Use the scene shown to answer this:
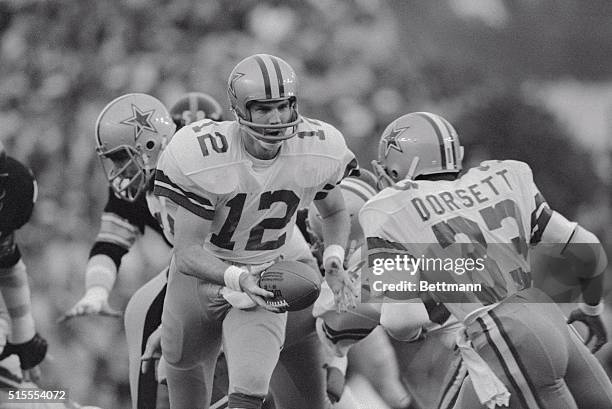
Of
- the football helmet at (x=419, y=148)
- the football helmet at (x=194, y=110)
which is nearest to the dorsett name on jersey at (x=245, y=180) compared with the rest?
the football helmet at (x=419, y=148)

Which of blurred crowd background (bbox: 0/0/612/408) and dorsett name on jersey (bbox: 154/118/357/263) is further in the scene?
blurred crowd background (bbox: 0/0/612/408)

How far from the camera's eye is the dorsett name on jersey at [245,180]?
3002 millimetres

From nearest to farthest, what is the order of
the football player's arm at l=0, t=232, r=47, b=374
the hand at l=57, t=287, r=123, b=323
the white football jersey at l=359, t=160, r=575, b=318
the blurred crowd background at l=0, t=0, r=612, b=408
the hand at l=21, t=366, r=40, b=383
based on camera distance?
the white football jersey at l=359, t=160, r=575, b=318
the hand at l=57, t=287, r=123, b=323
the football player's arm at l=0, t=232, r=47, b=374
the hand at l=21, t=366, r=40, b=383
the blurred crowd background at l=0, t=0, r=612, b=408

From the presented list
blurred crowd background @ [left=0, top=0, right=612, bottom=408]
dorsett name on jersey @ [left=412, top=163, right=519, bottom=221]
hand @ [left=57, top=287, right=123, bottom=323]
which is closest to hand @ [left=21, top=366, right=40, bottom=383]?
hand @ [left=57, top=287, right=123, bottom=323]

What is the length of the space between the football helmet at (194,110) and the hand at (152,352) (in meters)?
0.95

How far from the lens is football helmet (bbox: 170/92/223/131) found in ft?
14.1

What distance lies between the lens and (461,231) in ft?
9.84

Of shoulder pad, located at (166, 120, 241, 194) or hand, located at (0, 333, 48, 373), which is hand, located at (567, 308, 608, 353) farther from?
hand, located at (0, 333, 48, 373)

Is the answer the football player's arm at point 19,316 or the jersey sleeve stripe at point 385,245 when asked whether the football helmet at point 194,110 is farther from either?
the jersey sleeve stripe at point 385,245

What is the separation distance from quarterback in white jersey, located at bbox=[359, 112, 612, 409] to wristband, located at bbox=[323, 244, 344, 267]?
17cm

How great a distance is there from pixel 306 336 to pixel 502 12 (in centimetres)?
456

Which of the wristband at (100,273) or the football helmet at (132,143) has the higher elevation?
the football helmet at (132,143)

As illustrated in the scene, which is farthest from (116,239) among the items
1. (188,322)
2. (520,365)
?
(520,365)

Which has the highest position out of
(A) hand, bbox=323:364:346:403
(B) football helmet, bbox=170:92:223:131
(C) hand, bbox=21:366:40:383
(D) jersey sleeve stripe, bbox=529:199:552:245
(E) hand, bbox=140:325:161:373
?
(B) football helmet, bbox=170:92:223:131
